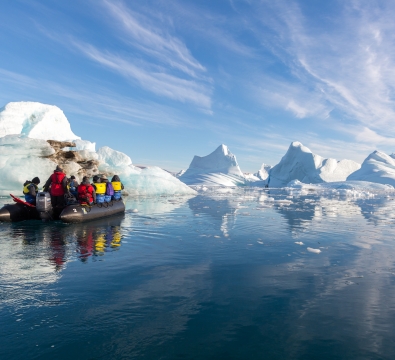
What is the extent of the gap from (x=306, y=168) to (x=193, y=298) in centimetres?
7021

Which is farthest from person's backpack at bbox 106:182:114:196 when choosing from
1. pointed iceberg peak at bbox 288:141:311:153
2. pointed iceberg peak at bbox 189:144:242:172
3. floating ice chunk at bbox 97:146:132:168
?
pointed iceberg peak at bbox 288:141:311:153

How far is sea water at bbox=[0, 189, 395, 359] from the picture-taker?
3332 millimetres

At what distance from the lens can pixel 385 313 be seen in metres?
4.21

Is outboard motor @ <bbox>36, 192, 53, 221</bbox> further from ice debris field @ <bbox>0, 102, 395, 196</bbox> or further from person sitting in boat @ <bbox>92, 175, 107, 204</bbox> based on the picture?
ice debris field @ <bbox>0, 102, 395, 196</bbox>

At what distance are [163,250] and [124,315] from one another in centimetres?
351

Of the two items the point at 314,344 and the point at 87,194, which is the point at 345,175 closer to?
the point at 87,194

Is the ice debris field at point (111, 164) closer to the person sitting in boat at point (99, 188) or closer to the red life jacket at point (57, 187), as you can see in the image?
the person sitting in boat at point (99, 188)

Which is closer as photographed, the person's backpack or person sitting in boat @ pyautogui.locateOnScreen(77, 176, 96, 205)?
person sitting in boat @ pyautogui.locateOnScreen(77, 176, 96, 205)

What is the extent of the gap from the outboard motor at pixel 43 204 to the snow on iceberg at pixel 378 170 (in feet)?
199

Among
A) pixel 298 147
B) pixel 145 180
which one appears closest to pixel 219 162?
pixel 298 147

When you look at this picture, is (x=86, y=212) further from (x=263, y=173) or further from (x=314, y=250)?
(x=263, y=173)

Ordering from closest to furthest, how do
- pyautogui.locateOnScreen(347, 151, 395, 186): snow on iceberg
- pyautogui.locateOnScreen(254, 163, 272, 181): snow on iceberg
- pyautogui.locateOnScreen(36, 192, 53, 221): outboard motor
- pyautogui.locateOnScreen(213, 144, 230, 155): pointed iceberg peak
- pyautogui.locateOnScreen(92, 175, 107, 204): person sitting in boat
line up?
pyautogui.locateOnScreen(36, 192, 53, 221): outboard motor, pyautogui.locateOnScreen(92, 175, 107, 204): person sitting in boat, pyautogui.locateOnScreen(347, 151, 395, 186): snow on iceberg, pyautogui.locateOnScreen(213, 144, 230, 155): pointed iceberg peak, pyautogui.locateOnScreen(254, 163, 272, 181): snow on iceberg

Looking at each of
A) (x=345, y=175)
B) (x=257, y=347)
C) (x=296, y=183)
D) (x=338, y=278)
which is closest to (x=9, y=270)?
(x=257, y=347)

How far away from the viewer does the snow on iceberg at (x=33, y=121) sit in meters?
33.5
